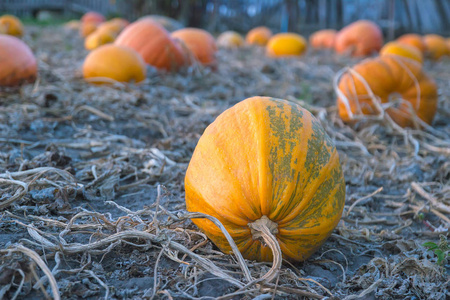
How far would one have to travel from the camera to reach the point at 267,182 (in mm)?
1810

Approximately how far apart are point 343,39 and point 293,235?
8.09 meters

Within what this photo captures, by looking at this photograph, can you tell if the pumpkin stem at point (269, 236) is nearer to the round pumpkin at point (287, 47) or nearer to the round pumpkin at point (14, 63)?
the round pumpkin at point (14, 63)

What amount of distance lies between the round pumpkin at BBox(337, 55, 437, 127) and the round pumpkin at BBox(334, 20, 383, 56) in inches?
196

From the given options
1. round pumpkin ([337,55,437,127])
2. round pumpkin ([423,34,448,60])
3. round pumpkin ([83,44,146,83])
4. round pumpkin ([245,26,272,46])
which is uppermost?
round pumpkin ([83,44,146,83])

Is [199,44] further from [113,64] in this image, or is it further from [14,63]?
[14,63]

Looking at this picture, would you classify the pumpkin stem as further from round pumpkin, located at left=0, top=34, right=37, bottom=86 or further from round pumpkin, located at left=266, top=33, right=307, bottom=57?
round pumpkin, located at left=266, top=33, right=307, bottom=57

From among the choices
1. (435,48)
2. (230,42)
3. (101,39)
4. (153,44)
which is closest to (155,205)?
(153,44)

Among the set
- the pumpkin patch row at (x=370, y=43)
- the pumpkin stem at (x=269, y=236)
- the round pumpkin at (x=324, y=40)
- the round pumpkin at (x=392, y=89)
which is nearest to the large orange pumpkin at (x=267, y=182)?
the pumpkin stem at (x=269, y=236)

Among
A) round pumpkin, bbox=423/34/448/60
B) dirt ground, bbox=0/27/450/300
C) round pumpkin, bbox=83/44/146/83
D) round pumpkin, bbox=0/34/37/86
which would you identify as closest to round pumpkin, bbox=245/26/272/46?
round pumpkin, bbox=423/34/448/60

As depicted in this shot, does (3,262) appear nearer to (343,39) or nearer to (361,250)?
(361,250)

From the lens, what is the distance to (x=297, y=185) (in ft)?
6.09

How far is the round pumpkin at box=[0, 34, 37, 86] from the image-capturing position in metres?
4.16

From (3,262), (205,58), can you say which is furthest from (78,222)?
(205,58)

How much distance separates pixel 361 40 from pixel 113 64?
5.87 m
